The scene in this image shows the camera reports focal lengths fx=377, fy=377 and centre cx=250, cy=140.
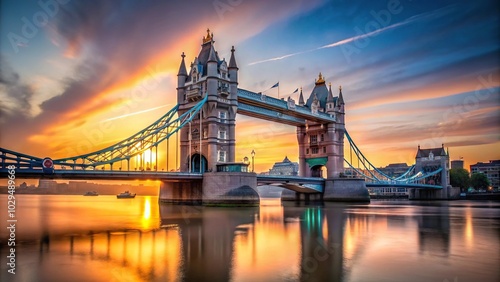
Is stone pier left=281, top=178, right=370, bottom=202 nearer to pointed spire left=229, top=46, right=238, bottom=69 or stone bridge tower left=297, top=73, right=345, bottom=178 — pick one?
stone bridge tower left=297, top=73, right=345, bottom=178

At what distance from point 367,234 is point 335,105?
53005 millimetres

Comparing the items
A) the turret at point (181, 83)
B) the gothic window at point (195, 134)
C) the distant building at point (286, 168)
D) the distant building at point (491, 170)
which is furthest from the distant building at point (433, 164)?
the turret at point (181, 83)

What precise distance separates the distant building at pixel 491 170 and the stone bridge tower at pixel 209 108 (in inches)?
5000

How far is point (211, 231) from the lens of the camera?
64.9 feet

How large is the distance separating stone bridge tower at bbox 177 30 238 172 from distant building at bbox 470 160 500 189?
417ft

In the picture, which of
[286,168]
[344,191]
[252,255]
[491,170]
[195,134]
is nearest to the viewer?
[252,255]

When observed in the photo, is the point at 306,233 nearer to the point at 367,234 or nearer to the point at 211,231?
the point at 367,234

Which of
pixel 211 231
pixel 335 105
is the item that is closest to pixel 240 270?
pixel 211 231

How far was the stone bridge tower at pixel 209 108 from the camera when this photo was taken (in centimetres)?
4509

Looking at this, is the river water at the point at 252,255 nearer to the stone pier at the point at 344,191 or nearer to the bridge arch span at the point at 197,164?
the bridge arch span at the point at 197,164

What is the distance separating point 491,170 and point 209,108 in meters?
134

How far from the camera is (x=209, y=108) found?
1780 inches

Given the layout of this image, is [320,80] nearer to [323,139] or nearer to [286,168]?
[323,139]

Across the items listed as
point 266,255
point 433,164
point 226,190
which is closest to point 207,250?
point 266,255
